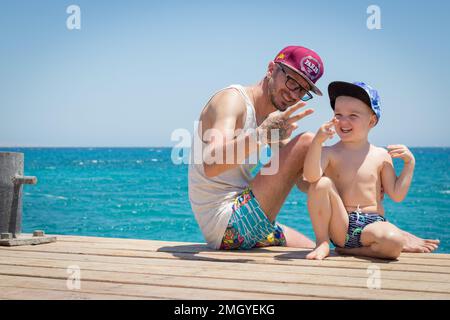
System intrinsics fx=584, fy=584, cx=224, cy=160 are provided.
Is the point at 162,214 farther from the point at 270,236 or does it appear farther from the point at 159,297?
the point at 159,297

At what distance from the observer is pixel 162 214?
725 inches

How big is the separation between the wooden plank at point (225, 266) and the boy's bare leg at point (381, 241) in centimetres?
36

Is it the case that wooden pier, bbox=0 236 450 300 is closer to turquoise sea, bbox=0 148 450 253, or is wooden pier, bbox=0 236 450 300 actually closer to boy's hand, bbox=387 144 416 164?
boy's hand, bbox=387 144 416 164

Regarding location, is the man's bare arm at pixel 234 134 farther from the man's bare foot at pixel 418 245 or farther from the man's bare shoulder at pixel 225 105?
the man's bare foot at pixel 418 245

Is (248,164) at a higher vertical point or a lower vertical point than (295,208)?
higher

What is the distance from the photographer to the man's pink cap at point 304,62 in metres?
3.90

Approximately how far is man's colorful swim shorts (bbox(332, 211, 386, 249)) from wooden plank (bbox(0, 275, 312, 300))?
1.32 meters

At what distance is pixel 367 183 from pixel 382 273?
0.81m

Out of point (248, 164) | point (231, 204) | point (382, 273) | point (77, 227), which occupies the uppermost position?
point (248, 164)

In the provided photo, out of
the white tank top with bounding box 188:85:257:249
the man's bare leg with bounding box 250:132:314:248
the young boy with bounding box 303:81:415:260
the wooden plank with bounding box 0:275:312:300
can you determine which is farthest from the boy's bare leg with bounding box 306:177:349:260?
the wooden plank with bounding box 0:275:312:300

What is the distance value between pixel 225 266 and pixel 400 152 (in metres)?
1.40

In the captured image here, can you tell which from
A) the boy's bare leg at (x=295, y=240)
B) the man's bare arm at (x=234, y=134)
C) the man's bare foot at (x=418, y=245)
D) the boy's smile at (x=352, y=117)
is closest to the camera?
the man's bare arm at (x=234, y=134)

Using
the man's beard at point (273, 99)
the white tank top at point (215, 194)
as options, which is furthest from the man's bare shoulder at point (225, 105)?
the man's beard at point (273, 99)
